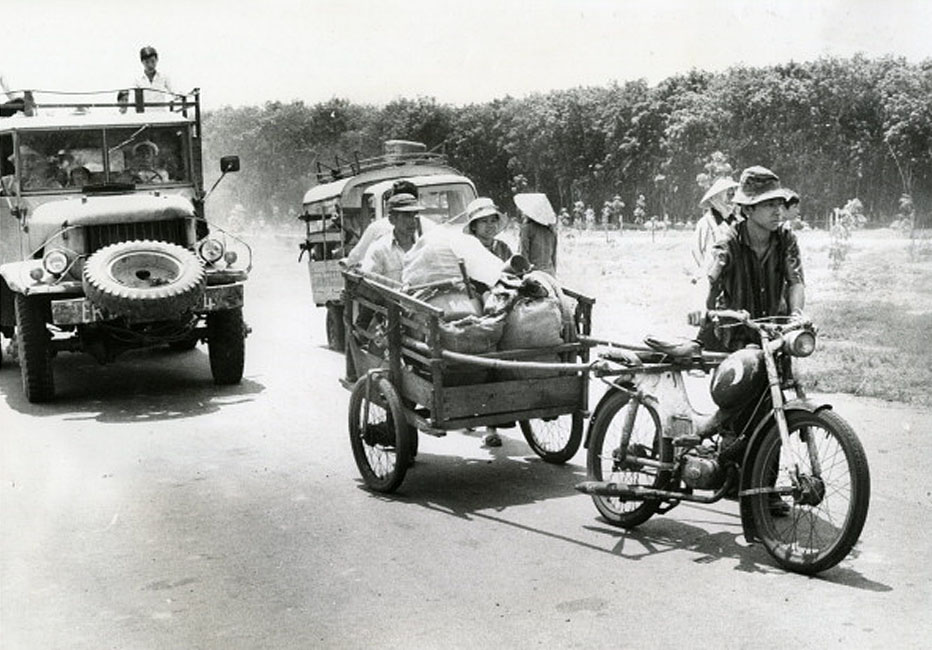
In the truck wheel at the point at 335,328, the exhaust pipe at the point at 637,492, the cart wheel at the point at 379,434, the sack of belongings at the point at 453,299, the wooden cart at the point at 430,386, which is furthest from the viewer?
the truck wheel at the point at 335,328

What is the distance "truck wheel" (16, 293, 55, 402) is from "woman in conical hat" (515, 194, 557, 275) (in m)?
4.66

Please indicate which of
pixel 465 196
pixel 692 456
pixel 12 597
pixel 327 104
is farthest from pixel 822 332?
pixel 327 104

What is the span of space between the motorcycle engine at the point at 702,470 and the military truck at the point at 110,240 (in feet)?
18.5

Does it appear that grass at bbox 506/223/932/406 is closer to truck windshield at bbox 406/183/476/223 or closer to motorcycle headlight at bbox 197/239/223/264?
truck windshield at bbox 406/183/476/223

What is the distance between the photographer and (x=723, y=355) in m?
5.52

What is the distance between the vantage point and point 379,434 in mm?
6676

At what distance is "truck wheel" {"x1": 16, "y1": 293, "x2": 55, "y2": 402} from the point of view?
9961mm

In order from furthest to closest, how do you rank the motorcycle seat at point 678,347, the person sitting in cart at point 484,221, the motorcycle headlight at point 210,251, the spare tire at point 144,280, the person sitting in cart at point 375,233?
the motorcycle headlight at point 210,251, the spare tire at point 144,280, the person sitting in cart at point 375,233, the person sitting in cart at point 484,221, the motorcycle seat at point 678,347

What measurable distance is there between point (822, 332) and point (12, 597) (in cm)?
977

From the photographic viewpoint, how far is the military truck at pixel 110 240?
31.9ft

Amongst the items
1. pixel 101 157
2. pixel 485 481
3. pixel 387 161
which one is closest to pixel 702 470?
pixel 485 481

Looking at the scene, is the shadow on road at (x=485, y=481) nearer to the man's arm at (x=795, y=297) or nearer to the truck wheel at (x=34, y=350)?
the man's arm at (x=795, y=297)

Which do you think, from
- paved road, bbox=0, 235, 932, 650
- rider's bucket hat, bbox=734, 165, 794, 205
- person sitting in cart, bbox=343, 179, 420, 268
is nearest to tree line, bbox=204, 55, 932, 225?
person sitting in cart, bbox=343, 179, 420, 268

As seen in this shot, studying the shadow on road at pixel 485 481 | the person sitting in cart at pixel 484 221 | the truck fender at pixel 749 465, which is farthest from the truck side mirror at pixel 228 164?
the truck fender at pixel 749 465
